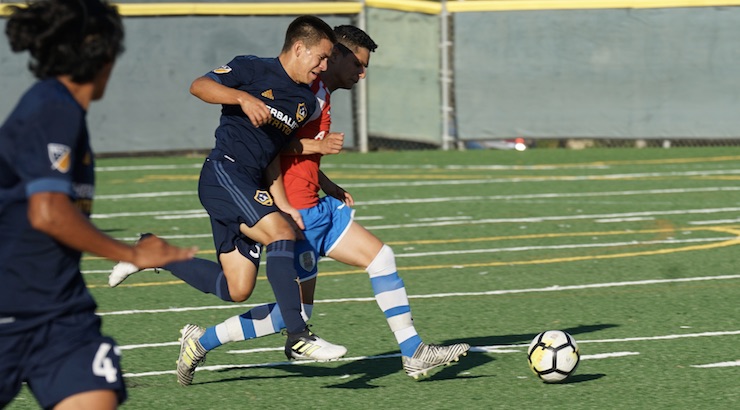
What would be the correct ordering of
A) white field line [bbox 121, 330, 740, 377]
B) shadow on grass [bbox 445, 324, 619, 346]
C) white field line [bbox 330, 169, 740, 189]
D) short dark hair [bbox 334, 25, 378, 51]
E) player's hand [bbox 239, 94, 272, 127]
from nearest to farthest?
player's hand [bbox 239, 94, 272, 127], short dark hair [bbox 334, 25, 378, 51], white field line [bbox 121, 330, 740, 377], shadow on grass [bbox 445, 324, 619, 346], white field line [bbox 330, 169, 740, 189]

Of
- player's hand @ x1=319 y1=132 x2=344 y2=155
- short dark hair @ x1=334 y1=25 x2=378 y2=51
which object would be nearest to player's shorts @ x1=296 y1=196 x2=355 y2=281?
player's hand @ x1=319 y1=132 x2=344 y2=155

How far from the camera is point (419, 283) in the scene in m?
11.0

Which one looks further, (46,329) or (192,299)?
(192,299)

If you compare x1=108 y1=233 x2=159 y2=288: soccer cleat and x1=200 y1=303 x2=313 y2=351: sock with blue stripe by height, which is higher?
x1=108 y1=233 x2=159 y2=288: soccer cleat

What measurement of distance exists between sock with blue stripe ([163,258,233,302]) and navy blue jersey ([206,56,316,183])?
59 centimetres

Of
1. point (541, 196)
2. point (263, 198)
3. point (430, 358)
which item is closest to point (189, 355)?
point (263, 198)

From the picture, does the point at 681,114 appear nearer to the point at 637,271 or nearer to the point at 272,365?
the point at 637,271

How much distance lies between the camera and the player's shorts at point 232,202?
730 centimetres

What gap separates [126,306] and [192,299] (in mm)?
565

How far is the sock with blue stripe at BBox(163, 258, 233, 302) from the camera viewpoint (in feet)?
24.6

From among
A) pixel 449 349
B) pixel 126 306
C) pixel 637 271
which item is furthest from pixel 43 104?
pixel 637 271

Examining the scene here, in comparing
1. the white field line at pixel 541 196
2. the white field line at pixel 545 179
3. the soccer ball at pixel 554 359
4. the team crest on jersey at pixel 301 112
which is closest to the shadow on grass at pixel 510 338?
the soccer ball at pixel 554 359

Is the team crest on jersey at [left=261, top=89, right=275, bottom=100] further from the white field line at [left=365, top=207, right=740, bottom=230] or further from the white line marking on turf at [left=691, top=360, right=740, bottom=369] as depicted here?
the white field line at [left=365, top=207, right=740, bottom=230]

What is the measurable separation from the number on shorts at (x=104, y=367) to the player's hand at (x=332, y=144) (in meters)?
3.14
